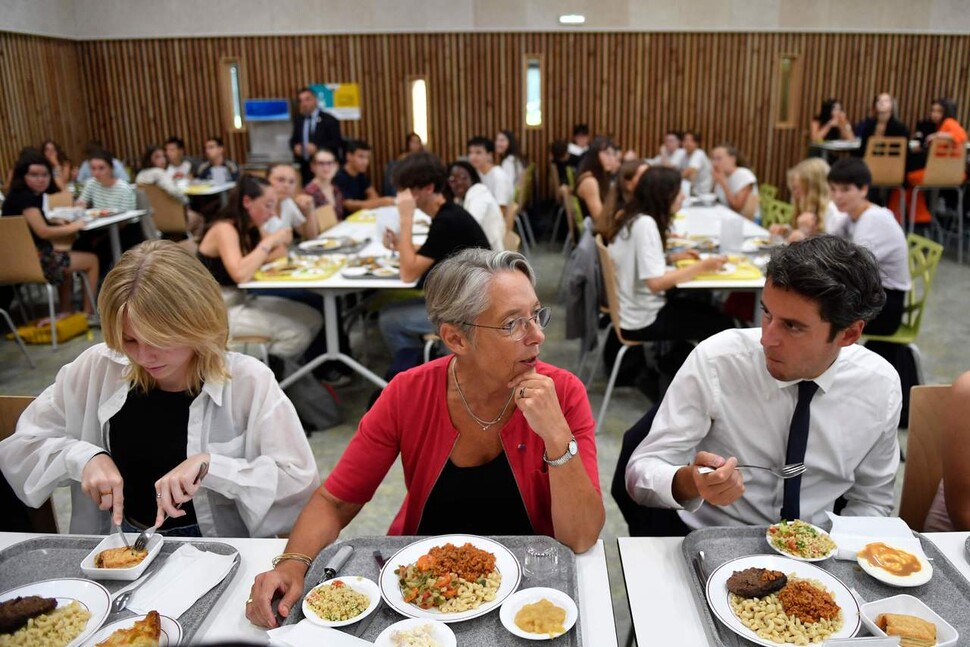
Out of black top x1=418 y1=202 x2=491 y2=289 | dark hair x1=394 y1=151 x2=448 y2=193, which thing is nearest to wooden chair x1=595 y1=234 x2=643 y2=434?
black top x1=418 y1=202 x2=491 y2=289

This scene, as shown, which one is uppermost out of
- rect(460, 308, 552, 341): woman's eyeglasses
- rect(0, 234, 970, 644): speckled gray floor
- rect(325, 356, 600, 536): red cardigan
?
rect(460, 308, 552, 341): woman's eyeglasses

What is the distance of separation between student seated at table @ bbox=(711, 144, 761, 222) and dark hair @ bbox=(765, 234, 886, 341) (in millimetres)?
4938

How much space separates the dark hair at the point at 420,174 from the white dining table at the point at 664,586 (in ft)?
9.26

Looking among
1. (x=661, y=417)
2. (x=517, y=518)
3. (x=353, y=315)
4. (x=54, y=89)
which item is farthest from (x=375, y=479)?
(x=54, y=89)

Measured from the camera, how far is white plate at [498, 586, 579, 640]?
1254 millimetres

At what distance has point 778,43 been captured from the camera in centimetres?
1050

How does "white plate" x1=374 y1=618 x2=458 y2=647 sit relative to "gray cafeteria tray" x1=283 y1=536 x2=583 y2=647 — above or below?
above

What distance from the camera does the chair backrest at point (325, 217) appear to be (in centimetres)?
575

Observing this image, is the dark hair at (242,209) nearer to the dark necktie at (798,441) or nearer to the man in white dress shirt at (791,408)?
the man in white dress shirt at (791,408)

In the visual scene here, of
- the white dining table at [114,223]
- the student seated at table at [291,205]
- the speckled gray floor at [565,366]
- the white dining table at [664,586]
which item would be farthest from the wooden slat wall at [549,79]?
the white dining table at [664,586]

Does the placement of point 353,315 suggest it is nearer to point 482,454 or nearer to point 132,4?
point 482,454

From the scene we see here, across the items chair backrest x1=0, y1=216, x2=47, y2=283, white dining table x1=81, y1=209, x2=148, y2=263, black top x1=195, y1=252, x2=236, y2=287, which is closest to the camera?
black top x1=195, y1=252, x2=236, y2=287

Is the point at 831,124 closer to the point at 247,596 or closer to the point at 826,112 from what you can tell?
the point at 826,112

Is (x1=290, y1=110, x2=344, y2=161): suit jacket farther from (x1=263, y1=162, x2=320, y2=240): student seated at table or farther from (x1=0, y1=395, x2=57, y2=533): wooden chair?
(x1=0, y1=395, x2=57, y2=533): wooden chair
